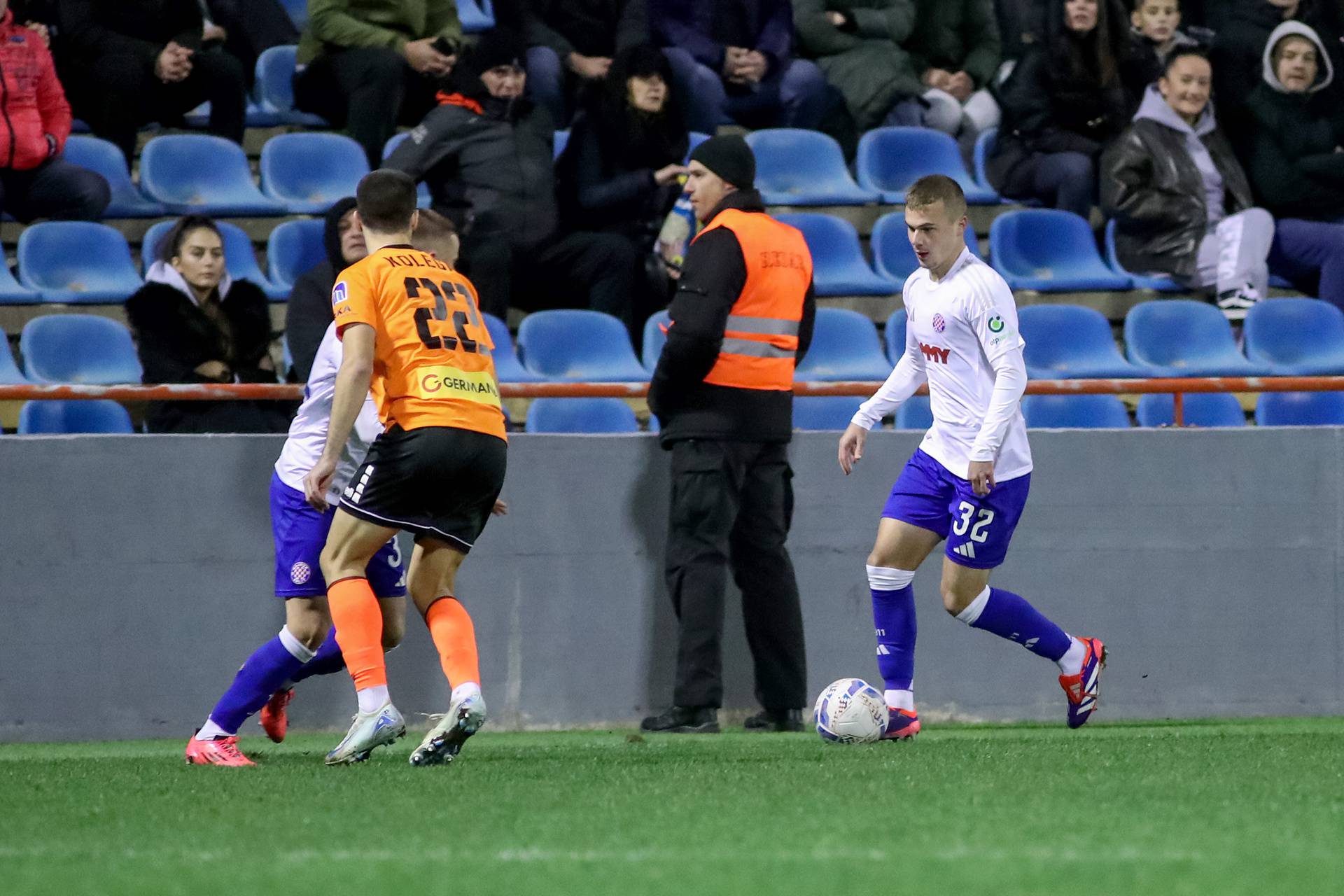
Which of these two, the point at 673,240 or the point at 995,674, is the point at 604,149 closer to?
the point at 673,240

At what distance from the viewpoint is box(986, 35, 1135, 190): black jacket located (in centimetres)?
1180

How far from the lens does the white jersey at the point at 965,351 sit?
663 centimetres

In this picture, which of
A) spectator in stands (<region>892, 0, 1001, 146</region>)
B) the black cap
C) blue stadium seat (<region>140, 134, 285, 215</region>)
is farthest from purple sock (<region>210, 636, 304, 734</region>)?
spectator in stands (<region>892, 0, 1001, 146</region>)

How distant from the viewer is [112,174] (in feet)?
34.4

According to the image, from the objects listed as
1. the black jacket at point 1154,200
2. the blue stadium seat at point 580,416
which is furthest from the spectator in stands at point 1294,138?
the blue stadium seat at point 580,416

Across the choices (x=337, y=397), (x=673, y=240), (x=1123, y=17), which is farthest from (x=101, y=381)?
(x=1123, y=17)

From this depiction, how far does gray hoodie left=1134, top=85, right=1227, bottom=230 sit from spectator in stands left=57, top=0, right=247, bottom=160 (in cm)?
548

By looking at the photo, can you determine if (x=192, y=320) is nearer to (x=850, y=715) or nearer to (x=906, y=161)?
(x=850, y=715)

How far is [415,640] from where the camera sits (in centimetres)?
790

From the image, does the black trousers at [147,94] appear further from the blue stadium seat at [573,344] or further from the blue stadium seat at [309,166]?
the blue stadium seat at [573,344]

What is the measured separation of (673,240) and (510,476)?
8.08 ft

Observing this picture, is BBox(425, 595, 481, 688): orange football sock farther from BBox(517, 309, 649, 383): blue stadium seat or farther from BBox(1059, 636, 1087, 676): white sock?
BBox(517, 309, 649, 383): blue stadium seat

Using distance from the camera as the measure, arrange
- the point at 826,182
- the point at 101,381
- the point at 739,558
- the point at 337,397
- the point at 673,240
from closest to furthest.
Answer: the point at 337,397 < the point at 739,558 < the point at 101,381 < the point at 673,240 < the point at 826,182

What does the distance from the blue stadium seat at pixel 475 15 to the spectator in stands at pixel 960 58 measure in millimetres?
2846
